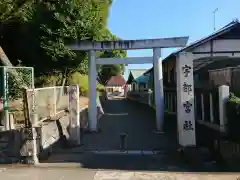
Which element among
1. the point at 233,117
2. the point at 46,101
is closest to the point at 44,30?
the point at 46,101

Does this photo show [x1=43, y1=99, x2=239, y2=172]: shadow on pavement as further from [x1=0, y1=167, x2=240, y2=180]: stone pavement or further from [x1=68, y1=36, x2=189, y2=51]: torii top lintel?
[x1=68, y1=36, x2=189, y2=51]: torii top lintel

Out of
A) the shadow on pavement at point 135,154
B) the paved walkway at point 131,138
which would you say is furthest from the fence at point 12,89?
the paved walkway at point 131,138

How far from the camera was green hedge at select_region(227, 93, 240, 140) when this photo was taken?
9812mm

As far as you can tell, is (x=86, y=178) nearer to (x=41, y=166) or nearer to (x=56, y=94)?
(x=41, y=166)

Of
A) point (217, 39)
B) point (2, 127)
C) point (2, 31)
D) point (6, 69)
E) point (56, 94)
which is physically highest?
point (2, 31)

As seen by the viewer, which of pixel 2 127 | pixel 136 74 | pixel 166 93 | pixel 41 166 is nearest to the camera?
pixel 41 166

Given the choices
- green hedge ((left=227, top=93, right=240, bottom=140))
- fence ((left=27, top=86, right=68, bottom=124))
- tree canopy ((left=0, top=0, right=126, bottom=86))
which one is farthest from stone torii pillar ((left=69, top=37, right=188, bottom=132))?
green hedge ((left=227, top=93, right=240, bottom=140))

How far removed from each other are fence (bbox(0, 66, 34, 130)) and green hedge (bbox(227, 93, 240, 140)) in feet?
25.3

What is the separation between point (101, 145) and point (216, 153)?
4.66 meters

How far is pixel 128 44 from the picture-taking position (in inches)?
631

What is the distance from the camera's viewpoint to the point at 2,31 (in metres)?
17.3

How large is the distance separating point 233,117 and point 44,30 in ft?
32.2

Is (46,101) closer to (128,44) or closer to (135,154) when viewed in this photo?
(135,154)

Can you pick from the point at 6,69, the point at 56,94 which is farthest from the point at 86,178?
the point at 56,94
